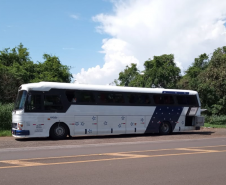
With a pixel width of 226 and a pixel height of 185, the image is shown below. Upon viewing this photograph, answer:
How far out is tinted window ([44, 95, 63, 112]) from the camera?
55.4 ft

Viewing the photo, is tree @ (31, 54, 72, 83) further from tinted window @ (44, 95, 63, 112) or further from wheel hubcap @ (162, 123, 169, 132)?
tinted window @ (44, 95, 63, 112)

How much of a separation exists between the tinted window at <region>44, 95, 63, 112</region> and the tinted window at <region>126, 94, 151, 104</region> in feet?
15.0

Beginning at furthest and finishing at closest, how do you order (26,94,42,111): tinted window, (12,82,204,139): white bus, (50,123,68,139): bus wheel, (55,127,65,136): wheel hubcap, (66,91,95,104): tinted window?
(66,91,95,104): tinted window, (55,127,65,136): wheel hubcap, (50,123,68,139): bus wheel, (12,82,204,139): white bus, (26,94,42,111): tinted window

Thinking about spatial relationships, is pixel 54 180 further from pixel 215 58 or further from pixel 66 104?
pixel 215 58

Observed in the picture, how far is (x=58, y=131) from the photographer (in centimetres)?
1717

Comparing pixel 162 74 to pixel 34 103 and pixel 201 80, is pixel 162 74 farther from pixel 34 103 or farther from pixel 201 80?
pixel 34 103

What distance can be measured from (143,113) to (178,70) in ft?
79.6

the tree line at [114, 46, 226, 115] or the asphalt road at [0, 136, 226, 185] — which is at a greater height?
the tree line at [114, 46, 226, 115]

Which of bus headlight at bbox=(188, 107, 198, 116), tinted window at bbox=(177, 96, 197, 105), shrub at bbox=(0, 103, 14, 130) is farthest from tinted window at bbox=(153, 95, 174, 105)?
shrub at bbox=(0, 103, 14, 130)

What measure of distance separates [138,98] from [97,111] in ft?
10.3

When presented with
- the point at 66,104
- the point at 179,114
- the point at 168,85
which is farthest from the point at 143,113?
the point at 168,85

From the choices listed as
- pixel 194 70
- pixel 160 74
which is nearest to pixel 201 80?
pixel 160 74

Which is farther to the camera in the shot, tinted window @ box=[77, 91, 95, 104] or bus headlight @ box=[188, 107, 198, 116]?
bus headlight @ box=[188, 107, 198, 116]

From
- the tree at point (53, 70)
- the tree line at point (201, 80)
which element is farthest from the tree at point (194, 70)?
the tree at point (53, 70)
